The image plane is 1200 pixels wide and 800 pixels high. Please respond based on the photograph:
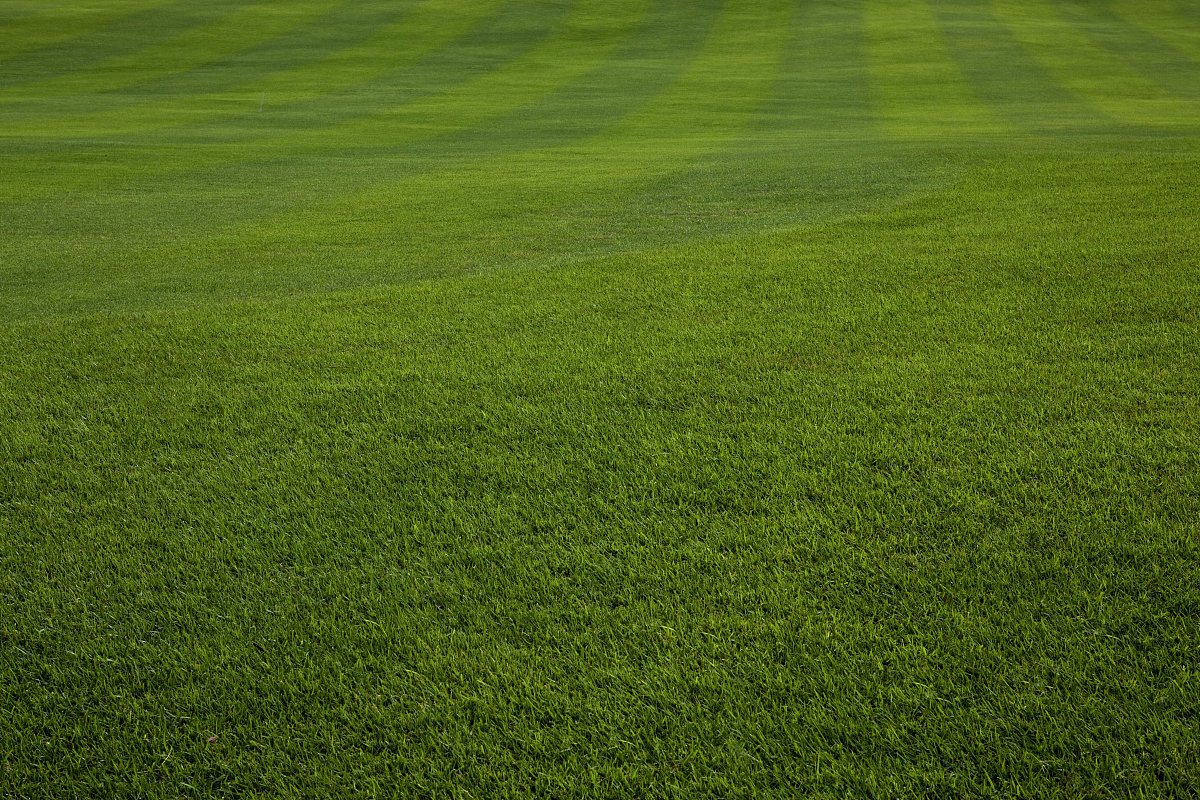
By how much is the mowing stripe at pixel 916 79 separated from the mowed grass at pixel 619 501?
10.8m

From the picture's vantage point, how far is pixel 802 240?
733cm

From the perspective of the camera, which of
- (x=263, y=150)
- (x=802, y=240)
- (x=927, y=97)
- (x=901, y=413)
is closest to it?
(x=901, y=413)

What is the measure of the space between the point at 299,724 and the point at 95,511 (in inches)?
65.0

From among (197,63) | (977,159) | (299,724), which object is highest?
(197,63)

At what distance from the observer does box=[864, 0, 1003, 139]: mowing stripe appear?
1953cm

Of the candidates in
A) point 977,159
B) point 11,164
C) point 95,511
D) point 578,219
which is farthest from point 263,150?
point 95,511

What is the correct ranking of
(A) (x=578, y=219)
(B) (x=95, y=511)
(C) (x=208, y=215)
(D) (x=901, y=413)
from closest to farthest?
(B) (x=95, y=511) → (D) (x=901, y=413) → (A) (x=578, y=219) → (C) (x=208, y=215)

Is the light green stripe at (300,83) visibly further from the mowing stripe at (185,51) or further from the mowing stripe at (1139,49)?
the mowing stripe at (1139,49)

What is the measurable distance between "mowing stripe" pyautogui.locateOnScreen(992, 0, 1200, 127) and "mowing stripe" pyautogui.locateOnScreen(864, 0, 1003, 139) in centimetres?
297

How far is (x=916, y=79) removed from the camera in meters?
27.4

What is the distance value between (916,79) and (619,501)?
27.9 meters

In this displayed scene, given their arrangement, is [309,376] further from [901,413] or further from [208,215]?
[208,215]

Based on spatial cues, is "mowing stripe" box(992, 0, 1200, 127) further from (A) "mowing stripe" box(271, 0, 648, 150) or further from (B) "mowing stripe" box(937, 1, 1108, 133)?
(A) "mowing stripe" box(271, 0, 648, 150)

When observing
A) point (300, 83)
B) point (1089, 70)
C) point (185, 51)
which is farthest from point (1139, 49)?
point (185, 51)
